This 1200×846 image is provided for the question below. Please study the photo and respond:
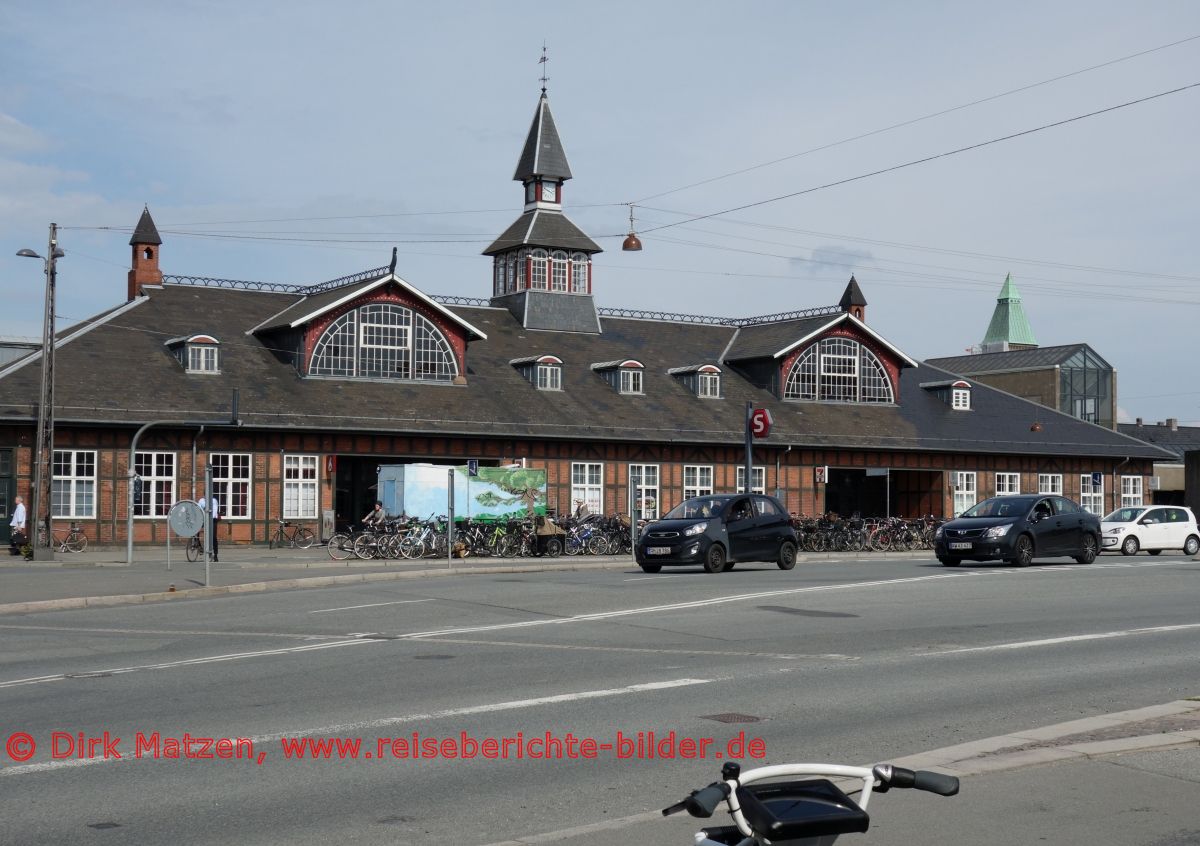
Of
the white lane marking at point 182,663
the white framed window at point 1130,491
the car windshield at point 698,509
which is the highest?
the white framed window at point 1130,491

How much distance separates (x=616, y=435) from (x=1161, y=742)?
40474 mm

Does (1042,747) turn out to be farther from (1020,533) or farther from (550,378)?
(550,378)

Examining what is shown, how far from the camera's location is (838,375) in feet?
194

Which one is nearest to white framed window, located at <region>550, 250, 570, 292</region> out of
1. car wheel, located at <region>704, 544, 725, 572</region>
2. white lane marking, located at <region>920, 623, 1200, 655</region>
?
car wheel, located at <region>704, 544, 725, 572</region>

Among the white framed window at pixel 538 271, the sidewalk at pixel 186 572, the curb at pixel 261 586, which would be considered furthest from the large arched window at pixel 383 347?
the curb at pixel 261 586

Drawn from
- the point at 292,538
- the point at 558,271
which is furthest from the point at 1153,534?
the point at 558,271

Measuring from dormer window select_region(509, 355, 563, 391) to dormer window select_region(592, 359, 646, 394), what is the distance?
7.47 ft

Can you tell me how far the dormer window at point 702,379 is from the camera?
55.4 m

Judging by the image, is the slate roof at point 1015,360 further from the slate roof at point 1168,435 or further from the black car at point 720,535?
the black car at point 720,535

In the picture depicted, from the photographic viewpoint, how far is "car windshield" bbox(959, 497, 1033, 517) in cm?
3108

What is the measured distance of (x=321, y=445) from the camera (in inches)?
1778

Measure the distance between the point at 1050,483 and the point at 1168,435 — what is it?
48.3 m

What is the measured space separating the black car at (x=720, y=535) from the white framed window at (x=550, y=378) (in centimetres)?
2124

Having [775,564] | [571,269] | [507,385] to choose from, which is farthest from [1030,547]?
[571,269]
